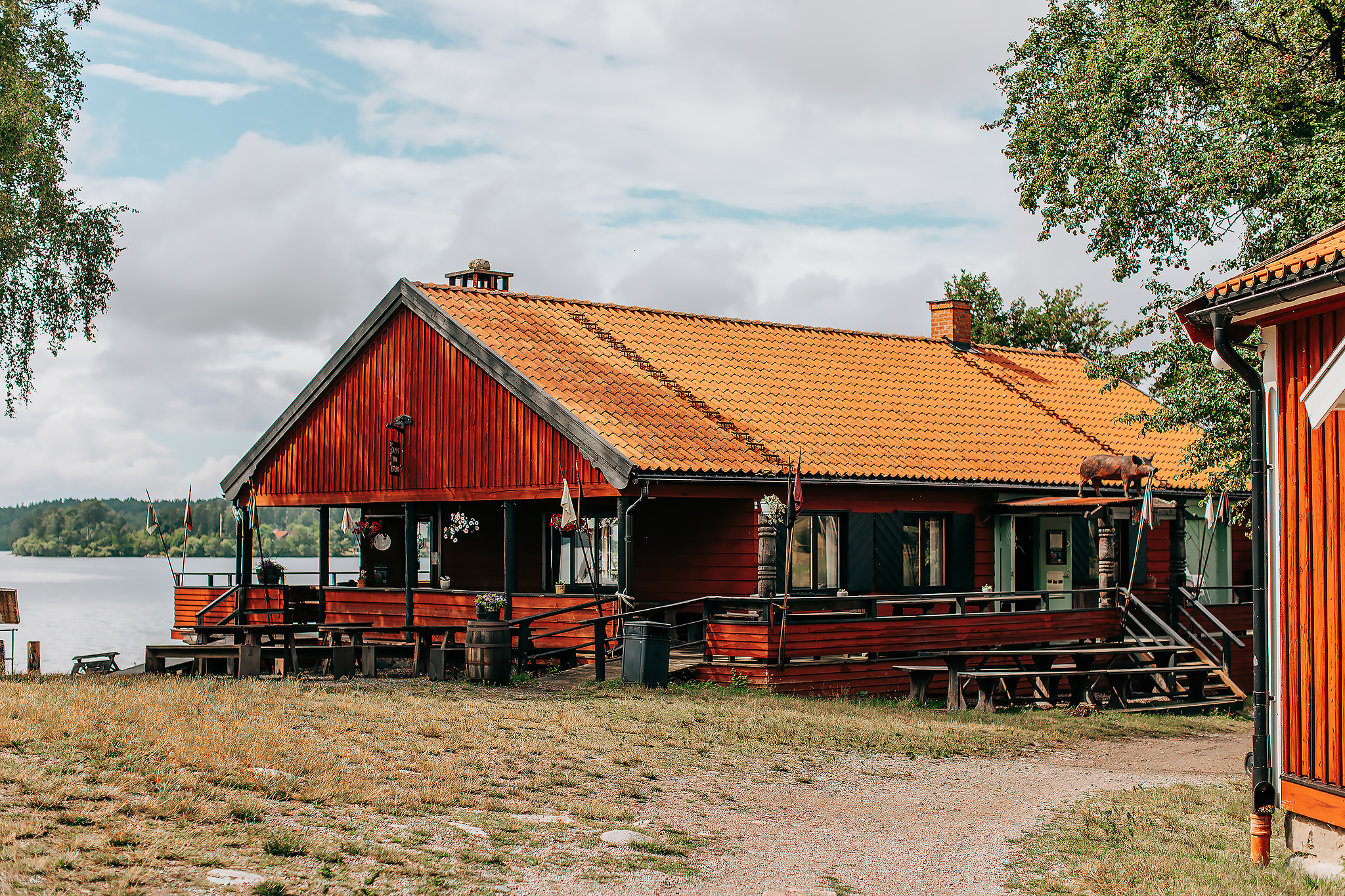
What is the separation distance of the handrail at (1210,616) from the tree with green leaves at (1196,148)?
3051mm

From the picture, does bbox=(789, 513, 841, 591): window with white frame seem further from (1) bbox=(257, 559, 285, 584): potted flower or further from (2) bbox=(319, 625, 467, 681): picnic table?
(1) bbox=(257, 559, 285, 584): potted flower

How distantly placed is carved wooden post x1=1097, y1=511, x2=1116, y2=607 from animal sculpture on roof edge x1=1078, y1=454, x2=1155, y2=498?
0.92 meters

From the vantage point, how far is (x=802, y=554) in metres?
22.1

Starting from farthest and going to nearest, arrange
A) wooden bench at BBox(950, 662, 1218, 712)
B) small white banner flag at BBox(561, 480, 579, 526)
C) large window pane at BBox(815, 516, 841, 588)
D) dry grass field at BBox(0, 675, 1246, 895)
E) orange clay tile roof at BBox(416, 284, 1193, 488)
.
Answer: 1. large window pane at BBox(815, 516, 841, 588)
2. orange clay tile roof at BBox(416, 284, 1193, 488)
3. small white banner flag at BBox(561, 480, 579, 526)
4. wooden bench at BBox(950, 662, 1218, 712)
5. dry grass field at BBox(0, 675, 1246, 895)

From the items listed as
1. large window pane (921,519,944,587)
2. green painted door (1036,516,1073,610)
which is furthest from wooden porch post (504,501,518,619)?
green painted door (1036,516,1073,610)

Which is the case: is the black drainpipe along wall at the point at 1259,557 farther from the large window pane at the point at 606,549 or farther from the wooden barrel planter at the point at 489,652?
the large window pane at the point at 606,549

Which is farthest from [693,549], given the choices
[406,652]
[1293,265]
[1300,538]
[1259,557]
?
[1293,265]

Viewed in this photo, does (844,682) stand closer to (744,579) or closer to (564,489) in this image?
(744,579)

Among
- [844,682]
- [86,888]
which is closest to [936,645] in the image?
[844,682]

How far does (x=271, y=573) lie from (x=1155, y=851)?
69.7 feet

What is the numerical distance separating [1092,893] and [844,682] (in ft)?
36.3

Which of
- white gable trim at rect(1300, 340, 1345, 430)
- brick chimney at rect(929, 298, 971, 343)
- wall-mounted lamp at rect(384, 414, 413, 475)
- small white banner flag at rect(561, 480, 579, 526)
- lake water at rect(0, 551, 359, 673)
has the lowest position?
lake water at rect(0, 551, 359, 673)

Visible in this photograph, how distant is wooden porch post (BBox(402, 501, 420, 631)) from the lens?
23.7 m

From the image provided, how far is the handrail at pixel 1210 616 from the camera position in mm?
23172
